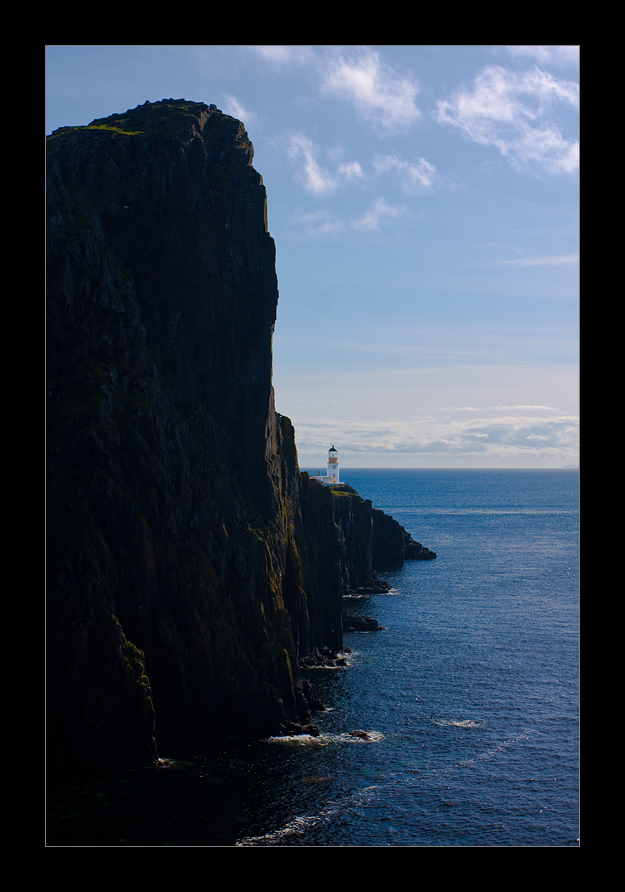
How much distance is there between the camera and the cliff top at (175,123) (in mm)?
87312

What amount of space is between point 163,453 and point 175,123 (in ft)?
143

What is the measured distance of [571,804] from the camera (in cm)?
5681

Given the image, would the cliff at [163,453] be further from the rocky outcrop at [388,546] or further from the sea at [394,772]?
the rocky outcrop at [388,546]

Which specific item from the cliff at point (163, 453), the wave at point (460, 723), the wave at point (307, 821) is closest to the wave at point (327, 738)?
the cliff at point (163, 453)

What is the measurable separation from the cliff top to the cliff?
369 millimetres

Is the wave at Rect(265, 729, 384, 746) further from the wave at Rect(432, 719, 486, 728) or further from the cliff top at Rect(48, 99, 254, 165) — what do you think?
the cliff top at Rect(48, 99, 254, 165)

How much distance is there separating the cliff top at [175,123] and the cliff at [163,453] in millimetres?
369

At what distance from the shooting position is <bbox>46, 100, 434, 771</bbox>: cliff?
60469mm

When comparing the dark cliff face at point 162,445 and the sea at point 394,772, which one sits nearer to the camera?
the sea at point 394,772

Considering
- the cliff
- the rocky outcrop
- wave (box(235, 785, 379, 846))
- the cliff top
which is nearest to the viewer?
wave (box(235, 785, 379, 846))

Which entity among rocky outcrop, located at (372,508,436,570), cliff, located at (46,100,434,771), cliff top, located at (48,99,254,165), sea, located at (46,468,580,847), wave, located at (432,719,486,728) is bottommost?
wave, located at (432,719,486,728)

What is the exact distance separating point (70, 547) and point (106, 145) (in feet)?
153

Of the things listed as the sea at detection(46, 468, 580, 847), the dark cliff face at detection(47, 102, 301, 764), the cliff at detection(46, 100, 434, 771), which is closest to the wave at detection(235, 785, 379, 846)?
the sea at detection(46, 468, 580, 847)
